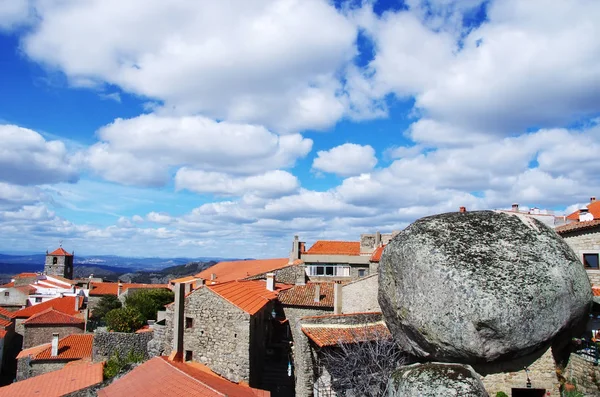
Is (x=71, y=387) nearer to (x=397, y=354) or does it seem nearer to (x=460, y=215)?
(x=397, y=354)

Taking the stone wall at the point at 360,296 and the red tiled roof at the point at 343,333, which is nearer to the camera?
the red tiled roof at the point at 343,333

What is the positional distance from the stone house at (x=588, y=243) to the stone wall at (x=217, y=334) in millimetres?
17014

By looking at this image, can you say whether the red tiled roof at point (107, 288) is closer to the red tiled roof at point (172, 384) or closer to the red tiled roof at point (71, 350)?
the red tiled roof at point (71, 350)

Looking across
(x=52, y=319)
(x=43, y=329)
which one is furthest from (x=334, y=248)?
(x=43, y=329)

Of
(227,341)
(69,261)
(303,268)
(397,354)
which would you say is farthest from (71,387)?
(69,261)

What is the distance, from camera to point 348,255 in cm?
4738

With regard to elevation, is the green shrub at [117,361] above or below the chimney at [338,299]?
below

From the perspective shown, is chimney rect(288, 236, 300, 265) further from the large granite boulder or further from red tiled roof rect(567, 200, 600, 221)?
the large granite boulder

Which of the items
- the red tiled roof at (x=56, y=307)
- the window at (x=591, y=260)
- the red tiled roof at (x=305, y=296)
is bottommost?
the red tiled roof at (x=56, y=307)

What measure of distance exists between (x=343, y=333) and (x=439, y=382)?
16974 mm

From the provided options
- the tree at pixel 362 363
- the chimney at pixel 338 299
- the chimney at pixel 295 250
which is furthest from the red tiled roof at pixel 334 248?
the tree at pixel 362 363

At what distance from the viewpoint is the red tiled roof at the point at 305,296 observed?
30.8 metres

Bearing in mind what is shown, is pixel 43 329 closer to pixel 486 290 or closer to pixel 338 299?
pixel 338 299

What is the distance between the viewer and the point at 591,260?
2191 centimetres
